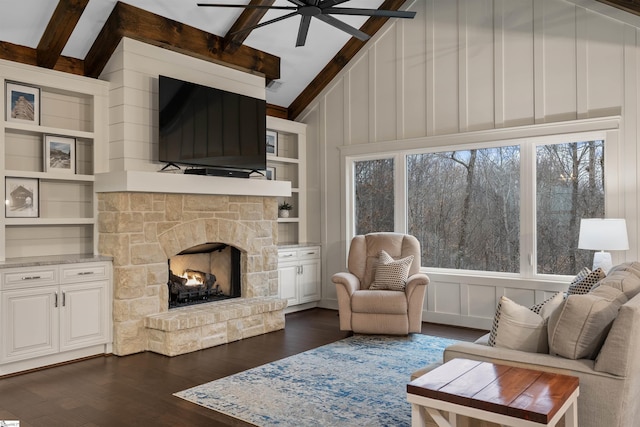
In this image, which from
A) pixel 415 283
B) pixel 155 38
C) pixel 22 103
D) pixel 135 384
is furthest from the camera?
pixel 415 283

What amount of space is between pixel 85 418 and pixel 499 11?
18.2ft

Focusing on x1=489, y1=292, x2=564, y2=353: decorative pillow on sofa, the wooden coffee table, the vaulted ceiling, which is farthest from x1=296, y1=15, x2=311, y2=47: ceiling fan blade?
the wooden coffee table

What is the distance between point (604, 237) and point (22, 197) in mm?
5252

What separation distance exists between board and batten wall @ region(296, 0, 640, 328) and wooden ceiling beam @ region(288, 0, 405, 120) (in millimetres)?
89

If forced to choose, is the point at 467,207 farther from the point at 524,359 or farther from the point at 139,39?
the point at 139,39

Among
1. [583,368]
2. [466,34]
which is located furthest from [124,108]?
[583,368]

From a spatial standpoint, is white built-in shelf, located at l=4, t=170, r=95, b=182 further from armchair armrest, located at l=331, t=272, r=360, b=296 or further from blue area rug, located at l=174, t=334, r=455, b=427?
armchair armrest, located at l=331, t=272, r=360, b=296

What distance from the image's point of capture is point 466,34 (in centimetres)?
597

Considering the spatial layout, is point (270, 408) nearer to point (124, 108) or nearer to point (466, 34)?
point (124, 108)

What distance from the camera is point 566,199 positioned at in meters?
5.39

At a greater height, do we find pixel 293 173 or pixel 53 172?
pixel 293 173

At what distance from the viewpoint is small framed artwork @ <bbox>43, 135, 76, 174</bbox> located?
4895mm

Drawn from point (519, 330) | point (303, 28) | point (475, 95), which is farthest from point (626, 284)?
point (475, 95)

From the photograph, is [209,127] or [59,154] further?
[209,127]
